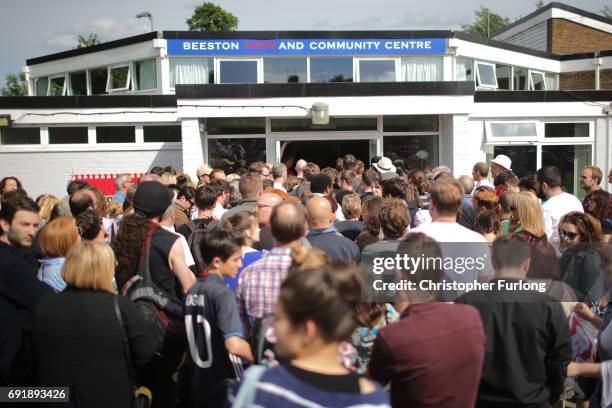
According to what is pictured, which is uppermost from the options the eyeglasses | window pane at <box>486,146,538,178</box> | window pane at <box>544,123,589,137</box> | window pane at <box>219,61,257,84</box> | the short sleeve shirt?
window pane at <box>219,61,257,84</box>

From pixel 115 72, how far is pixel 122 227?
59.0 feet

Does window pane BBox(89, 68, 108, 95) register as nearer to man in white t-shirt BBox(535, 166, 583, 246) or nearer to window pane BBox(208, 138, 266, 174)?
window pane BBox(208, 138, 266, 174)

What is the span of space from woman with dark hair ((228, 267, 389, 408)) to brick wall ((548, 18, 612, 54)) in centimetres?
2833

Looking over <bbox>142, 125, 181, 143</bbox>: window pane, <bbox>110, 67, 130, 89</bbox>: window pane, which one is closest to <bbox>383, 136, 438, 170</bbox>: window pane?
<bbox>142, 125, 181, 143</bbox>: window pane

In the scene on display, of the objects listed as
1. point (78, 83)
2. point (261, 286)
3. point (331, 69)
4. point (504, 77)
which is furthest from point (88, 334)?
point (504, 77)

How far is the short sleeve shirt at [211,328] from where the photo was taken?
3496mm

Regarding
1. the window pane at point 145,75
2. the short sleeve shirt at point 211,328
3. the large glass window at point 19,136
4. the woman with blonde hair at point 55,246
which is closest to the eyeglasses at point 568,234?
the short sleeve shirt at point 211,328

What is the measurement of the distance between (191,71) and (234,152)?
4631 mm

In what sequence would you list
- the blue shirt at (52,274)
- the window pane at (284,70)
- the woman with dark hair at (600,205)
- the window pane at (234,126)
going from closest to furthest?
the blue shirt at (52,274) → the woman with dark hair at (600,205) → the window pane at (234,126) → the window pane at (284,70)

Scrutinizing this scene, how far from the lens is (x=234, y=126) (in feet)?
49.5

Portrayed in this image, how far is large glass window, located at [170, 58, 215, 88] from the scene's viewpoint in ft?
59.3

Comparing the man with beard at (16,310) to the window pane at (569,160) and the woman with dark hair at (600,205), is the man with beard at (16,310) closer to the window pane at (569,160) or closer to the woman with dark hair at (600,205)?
the woman with dark hair at (600,205)

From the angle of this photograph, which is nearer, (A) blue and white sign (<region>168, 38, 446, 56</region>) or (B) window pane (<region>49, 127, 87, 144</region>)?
(B) window pane (<region>49, 127, 87, 144</region>)

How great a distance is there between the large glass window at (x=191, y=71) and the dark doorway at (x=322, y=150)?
451 centimetres
